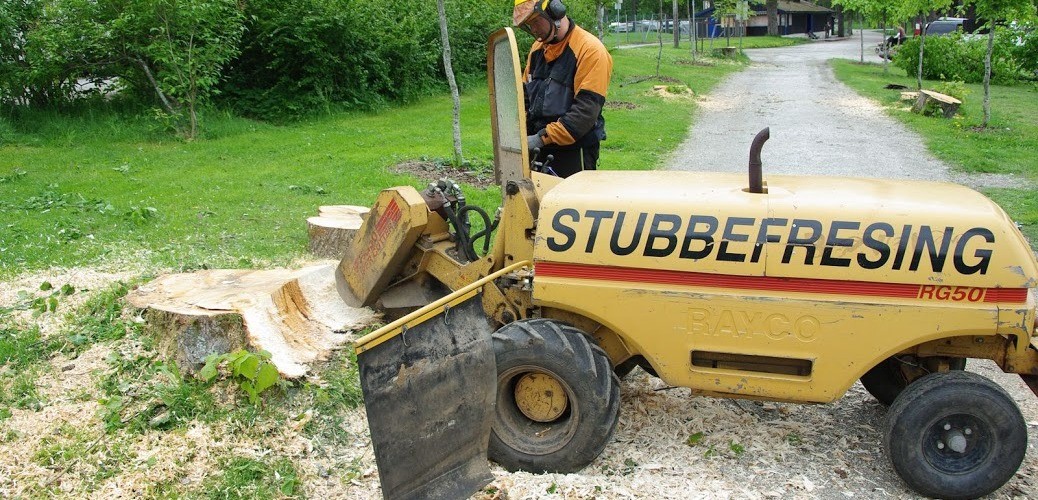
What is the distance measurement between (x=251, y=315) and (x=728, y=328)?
2553mm

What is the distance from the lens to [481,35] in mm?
20109

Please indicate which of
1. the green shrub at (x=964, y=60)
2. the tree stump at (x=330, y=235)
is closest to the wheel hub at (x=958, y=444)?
the tree stump at (x=330, y=235)

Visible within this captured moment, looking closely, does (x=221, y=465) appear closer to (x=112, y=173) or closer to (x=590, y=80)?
(x=590, y=80)

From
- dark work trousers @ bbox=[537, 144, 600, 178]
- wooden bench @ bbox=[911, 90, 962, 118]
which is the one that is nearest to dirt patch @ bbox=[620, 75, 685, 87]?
wooden bench @ bbox=[911, 90, 962, 118]

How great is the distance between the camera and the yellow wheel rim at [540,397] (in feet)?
12.2

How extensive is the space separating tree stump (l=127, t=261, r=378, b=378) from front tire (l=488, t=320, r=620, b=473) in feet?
4.13

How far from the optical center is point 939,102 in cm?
1585

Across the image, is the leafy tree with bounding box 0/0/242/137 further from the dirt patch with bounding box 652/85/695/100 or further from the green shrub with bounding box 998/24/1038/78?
the green shrub with bounding box 998/24/1038/78

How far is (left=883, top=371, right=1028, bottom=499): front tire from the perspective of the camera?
11.1 ft

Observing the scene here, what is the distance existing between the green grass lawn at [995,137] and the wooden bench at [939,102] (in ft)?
0.63

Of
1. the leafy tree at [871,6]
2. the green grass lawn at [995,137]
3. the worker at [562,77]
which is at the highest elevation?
the leafy tree at [871,6]

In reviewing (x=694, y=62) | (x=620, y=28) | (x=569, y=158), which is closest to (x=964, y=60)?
(x=694, y=62)

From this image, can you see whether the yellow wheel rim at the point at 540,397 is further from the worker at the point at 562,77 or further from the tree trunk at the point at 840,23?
the tree trunk at the point at 840,23

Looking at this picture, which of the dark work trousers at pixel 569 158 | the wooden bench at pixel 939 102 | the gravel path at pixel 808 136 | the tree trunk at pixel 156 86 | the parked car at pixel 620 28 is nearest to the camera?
the dark work trousers at pixel 569 158
